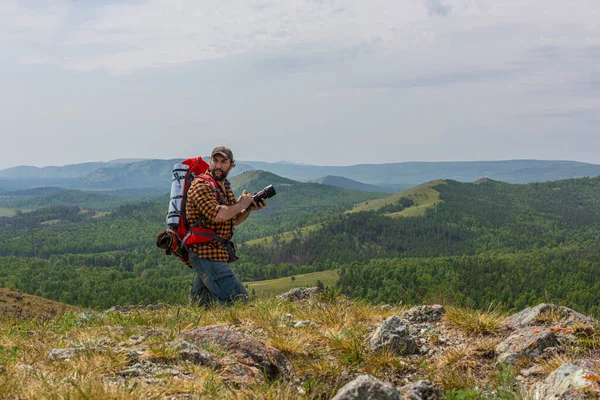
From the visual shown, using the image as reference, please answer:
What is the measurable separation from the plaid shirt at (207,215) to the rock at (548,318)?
5.77 m

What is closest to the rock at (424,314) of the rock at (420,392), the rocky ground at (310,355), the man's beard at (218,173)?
the rocky ground at (310,355)

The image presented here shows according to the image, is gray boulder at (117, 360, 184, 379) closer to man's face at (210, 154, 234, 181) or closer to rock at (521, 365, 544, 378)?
rock at (521, 365, 544, 378)

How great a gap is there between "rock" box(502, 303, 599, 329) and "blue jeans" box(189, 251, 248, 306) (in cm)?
543

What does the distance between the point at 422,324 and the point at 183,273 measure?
188056mm

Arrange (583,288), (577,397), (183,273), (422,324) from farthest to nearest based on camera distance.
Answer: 1. (183,273)
2. (583,288)
3. (422,324)
4. (577,397)

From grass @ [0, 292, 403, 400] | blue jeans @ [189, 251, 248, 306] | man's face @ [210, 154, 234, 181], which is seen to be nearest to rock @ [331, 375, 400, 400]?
grass @ [0, 292, 403, 400]

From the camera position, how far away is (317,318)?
8750 millimetres

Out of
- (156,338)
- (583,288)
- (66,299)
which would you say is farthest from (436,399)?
(583,288)

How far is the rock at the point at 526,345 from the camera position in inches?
Result: 259

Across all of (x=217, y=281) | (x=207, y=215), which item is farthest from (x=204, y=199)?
(x=217, y=281)

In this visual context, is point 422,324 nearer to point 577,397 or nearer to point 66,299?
point 577,397

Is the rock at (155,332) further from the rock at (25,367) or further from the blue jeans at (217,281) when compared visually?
the blue jeans at (217,281)

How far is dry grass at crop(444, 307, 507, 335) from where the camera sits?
7.97 m

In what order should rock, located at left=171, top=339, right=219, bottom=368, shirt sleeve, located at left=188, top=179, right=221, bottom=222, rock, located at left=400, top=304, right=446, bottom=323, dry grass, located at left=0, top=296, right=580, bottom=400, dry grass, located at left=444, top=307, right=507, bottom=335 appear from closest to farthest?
1. dry grass, located at left=0, top=296, right=580, bottom=400
2. rock, located at left=171, top=339, right=219, bottom=368
3. dry grass, located at left=444, top=307, right=507, bottom=335
4. rock, located at left=400, top=304, right=446, bottom=323
5. shirt sleeve, located at left=188, top=179, right=221, bottom=222
